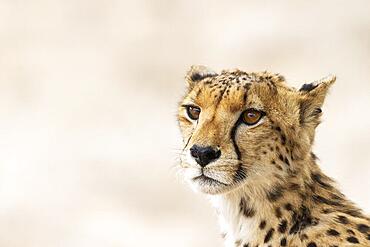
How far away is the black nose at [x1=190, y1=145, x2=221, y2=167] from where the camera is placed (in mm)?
4180

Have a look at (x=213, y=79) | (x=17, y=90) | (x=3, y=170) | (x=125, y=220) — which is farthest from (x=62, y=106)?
(x=213, y=79)

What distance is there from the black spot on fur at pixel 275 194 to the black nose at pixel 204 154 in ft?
0.71

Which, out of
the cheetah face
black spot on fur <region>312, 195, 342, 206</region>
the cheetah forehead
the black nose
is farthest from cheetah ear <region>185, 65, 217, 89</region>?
black spot on fur <region>312, 195, 342, 206</region>

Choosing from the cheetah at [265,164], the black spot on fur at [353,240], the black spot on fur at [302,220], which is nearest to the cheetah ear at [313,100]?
the cheetah at [265,164]

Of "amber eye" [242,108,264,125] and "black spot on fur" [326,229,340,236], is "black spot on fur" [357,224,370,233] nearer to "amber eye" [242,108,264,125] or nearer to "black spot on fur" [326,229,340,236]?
"black spot on fur" [326,229,340,236]

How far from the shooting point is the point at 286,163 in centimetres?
426

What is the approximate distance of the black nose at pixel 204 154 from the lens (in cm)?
418

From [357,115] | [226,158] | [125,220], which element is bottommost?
[125,220]

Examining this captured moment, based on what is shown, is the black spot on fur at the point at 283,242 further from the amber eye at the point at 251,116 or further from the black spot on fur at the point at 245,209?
the amber eye at the point at 251,116

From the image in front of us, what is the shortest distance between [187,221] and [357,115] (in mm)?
1351

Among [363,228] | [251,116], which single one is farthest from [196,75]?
[363,228]

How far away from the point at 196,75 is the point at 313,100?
0.42 metres

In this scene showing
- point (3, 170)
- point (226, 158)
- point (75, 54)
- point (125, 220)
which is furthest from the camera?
point (75, 54)

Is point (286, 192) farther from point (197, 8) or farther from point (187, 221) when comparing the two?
point (197, 8)
